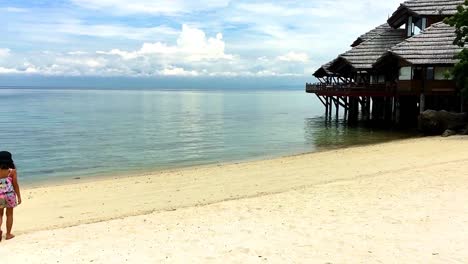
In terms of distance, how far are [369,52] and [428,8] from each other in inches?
211

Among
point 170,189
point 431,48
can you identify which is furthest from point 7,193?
point 431,48

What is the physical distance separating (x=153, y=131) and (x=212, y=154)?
14.8 meters

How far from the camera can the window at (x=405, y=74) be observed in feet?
105

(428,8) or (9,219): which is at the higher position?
(428,8)

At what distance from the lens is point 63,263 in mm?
6805

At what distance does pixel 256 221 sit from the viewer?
876cm

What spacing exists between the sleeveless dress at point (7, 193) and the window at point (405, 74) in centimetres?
2855

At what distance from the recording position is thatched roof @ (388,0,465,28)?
3550cm

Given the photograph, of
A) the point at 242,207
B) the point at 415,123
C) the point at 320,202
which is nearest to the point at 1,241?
the point at 242,207

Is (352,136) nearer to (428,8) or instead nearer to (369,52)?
(369,52)

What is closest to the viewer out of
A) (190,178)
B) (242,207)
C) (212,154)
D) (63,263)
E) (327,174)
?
(63,263)

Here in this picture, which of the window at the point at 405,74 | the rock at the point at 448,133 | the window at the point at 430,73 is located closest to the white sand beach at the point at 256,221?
the rock at the point at 448,133

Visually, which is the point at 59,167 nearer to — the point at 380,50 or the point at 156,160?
the point at 156,160

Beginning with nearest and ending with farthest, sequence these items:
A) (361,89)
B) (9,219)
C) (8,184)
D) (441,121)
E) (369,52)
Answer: (8,184) → (9,219) → (441,121) → (361,89) → (369,52)
